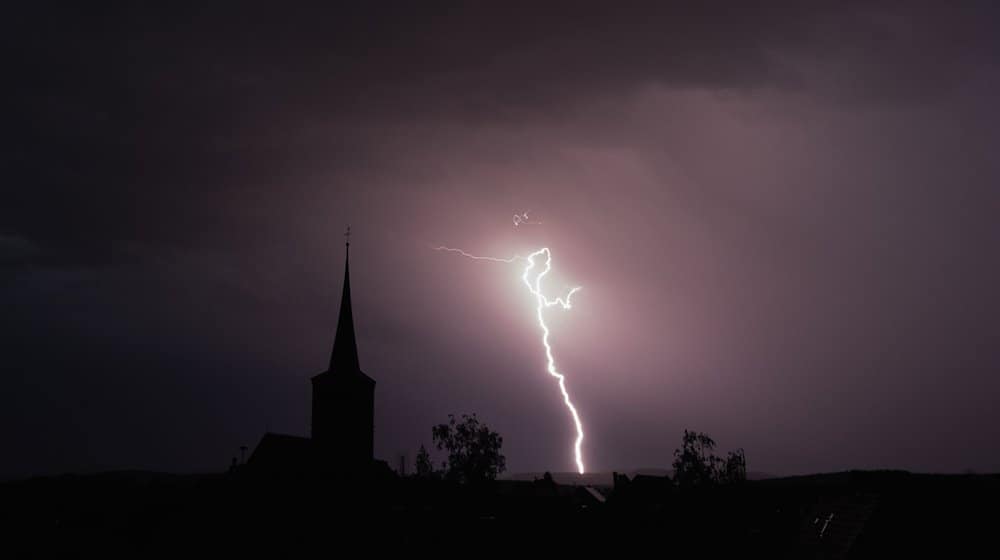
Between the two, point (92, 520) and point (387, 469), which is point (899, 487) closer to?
point (92, 520)

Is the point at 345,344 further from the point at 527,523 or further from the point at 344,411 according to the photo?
the point at 527,523

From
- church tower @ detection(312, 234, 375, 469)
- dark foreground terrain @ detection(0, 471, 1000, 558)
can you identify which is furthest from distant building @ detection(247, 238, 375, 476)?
dark foreground terrain @ detection(0, 471, 1000, 558)

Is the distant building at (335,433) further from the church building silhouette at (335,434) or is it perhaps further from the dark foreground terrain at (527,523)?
the dark foreground terrain at (527,523)

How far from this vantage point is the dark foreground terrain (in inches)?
1740

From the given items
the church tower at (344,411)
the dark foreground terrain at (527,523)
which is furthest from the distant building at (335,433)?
the dark foreground terrain at (527,523)

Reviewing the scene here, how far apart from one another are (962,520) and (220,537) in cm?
3964

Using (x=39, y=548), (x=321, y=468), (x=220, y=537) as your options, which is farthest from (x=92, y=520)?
(x=321, y=468)

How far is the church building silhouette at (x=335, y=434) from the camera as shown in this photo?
8400 cm

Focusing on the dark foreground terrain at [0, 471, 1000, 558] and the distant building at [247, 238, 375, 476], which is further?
the distant building at [247, 238, 375, 476]

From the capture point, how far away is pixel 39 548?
2248 inches

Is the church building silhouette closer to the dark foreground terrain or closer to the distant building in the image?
the distant building

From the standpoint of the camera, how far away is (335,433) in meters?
86.4

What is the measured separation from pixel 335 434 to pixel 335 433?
10cm

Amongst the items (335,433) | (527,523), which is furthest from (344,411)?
(527,523)
